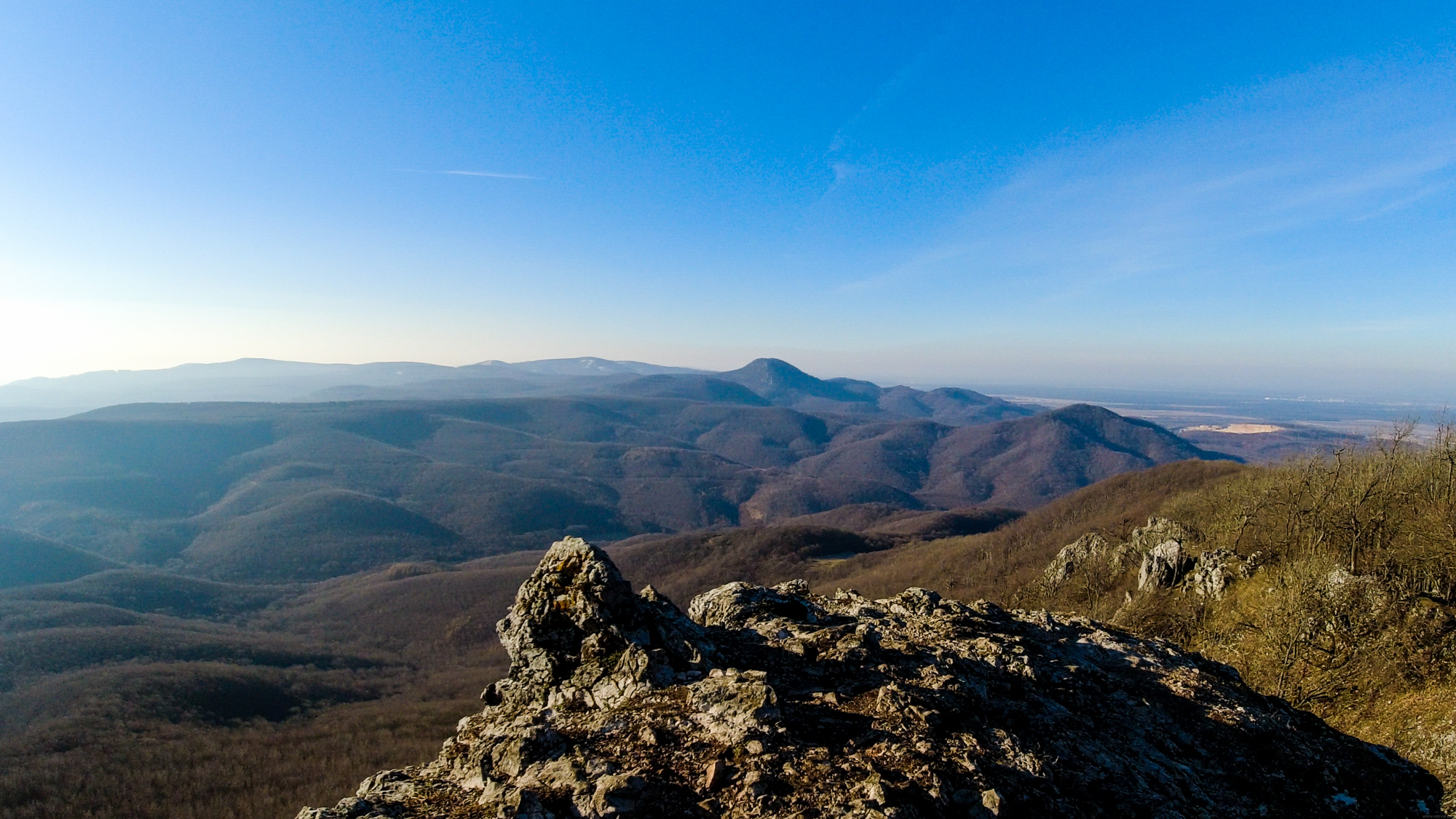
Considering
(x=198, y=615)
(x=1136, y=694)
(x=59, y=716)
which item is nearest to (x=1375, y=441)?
(x=1136, y=694)

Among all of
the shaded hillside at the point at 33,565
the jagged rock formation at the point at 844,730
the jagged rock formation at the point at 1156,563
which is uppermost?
the jagged rock formation at the point at 844,730

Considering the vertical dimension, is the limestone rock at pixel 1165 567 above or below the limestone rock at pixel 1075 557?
above

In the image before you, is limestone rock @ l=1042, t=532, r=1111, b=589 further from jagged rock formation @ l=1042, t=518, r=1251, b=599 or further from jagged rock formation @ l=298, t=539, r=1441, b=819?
jagged rock formation @ l=298, t=539, r=1441, b=819

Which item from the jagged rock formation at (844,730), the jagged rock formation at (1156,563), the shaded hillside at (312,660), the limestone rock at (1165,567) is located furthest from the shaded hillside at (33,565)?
the limestone rock at (1165,567)

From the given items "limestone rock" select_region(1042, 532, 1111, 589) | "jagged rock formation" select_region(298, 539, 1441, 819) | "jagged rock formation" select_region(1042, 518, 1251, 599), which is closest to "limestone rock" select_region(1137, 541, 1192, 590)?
"jagged rock formation" select_region(1042, 518, 1251, 599)

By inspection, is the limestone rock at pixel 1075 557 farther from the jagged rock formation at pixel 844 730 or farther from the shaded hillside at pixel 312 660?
the jagged rock formation at pixel 844 730

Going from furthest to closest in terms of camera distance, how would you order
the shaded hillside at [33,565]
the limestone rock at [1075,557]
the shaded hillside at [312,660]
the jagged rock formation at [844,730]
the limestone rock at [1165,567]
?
1. the shaded hillside at [33,565]
2. the shaded hillside at [312,660]
3. the limestone rock at [1075,557]
4. the limestone rock at [1165,567]
5. the jagged rock formation at [844,730]

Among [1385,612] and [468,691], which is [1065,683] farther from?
[468,691]

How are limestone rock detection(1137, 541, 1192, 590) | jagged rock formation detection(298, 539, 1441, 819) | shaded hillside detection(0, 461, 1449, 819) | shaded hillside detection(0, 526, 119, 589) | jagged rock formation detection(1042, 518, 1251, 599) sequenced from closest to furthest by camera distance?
jagged rock formation detection(298, 539, 1441, 819) < jagged rock formation detection(1042, 518, 1251, 599) < limestone rock detection(1137, 541, 1192, 590) < shaded hillside detection(0, 461, 1449, 819) < shaded hillside detection(0, 526, 119, 589)

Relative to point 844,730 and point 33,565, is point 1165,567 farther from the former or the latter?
point 33,565
